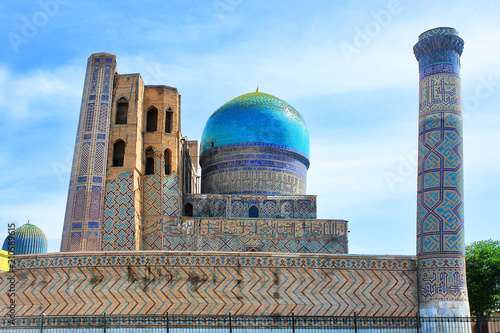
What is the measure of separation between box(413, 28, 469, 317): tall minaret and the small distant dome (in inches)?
629

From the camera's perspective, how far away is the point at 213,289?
9.59 m

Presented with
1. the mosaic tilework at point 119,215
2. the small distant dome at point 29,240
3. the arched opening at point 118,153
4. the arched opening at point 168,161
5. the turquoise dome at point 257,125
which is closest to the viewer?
the mosaic tilework at point 119,215

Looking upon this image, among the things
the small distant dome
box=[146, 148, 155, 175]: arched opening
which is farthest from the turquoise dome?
the small distant dome

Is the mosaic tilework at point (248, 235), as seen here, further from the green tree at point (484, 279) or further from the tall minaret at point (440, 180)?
the tall minaret at point (440, 180)

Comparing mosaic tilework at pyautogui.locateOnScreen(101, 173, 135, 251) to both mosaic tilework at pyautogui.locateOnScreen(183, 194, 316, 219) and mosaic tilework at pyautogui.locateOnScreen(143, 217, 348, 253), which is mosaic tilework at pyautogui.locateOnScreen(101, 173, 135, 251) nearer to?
mosaic tilework at pyautogui.locateOnScreen(143, 217, 348, 253)

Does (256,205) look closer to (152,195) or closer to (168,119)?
(152,195)

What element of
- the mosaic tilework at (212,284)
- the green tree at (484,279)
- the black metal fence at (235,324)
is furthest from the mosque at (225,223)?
the green tree at (484,279)

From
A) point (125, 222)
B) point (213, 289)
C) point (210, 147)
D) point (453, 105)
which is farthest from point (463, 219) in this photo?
point (210, 147)

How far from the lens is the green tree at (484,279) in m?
14.6

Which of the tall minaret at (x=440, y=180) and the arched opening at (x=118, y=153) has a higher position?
the arched opening at (x=118, y=153)

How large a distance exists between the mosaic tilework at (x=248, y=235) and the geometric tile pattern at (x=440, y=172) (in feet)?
13.9

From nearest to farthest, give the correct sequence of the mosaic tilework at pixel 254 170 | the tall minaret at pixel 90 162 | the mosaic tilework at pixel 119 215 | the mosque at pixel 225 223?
1. the mosque at pixel 225 223
2. the tall minaret at pixel 90 162
3. the mosaic tilework at pixel 119 215
4. the mosaic tilework at pixel 254 170

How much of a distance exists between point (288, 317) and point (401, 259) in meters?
2.28

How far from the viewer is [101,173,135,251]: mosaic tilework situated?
13.4 m
